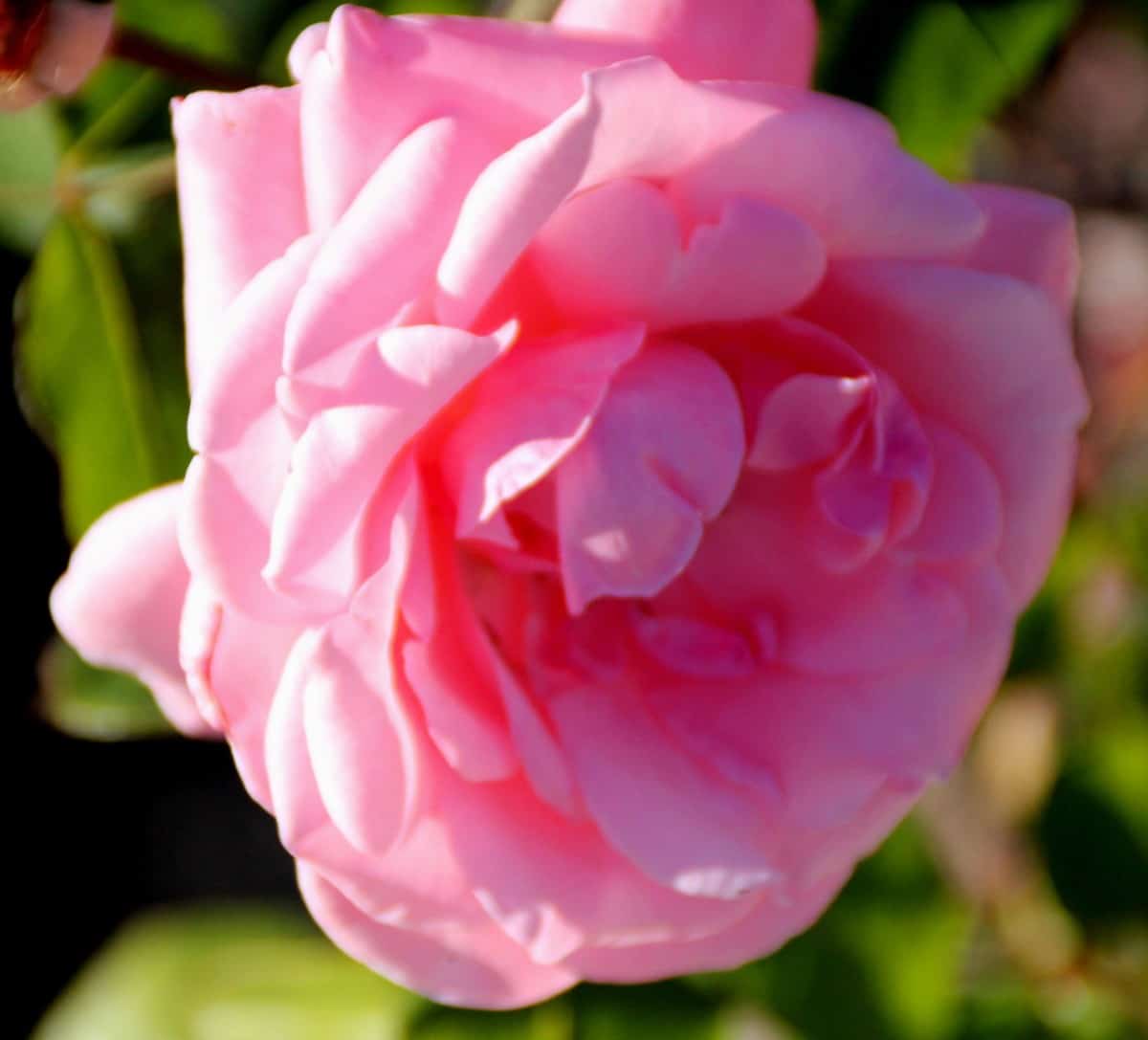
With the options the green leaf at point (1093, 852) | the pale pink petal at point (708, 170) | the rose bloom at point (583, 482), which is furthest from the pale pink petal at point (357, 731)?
the green leaf at point (1093, 852)

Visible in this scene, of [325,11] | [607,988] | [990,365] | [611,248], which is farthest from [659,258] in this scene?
[607,988]

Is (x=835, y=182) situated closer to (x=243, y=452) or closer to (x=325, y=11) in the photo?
(x=243, y=452)

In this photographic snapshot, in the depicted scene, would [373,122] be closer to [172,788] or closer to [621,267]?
[621,267]

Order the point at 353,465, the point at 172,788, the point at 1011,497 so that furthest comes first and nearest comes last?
the point at 172,788 < the point at 1011,497 < the point at 353,465

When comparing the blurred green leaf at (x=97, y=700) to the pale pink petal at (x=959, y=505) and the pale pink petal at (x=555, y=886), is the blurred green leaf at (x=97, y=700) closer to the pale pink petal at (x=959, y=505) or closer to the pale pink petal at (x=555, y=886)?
the pale pink petal at (x=555, y=886)

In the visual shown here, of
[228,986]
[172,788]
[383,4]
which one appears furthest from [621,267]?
[172,788]

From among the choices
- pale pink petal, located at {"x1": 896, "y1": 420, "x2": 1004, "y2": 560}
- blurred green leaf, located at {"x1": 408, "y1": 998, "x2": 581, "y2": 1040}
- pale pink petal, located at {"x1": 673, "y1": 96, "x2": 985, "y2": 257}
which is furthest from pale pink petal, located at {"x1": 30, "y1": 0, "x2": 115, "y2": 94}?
blurred green leaf, located at {"x1": 408, "y1": 998, "x2": 581, "y2": 1040}
